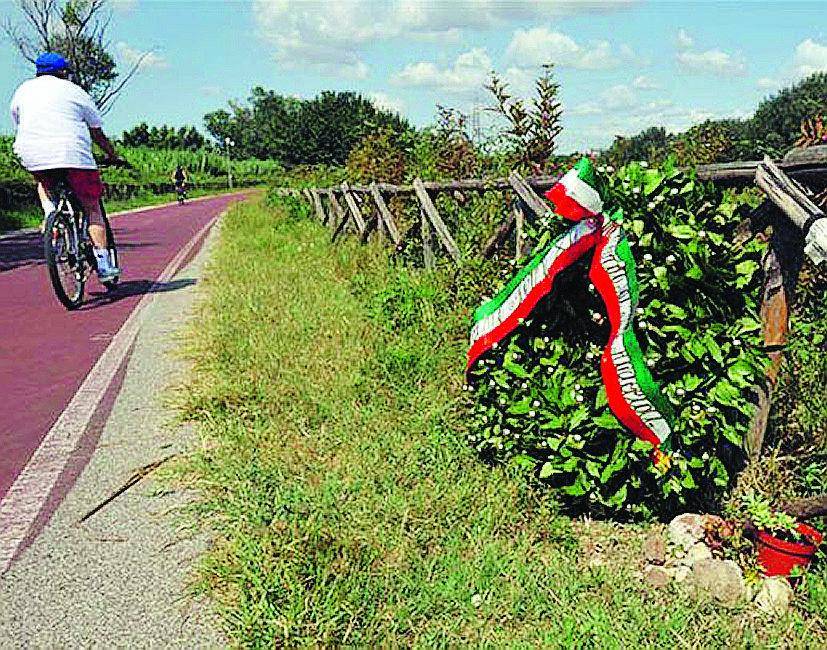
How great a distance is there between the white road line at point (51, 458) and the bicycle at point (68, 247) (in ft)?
3.83

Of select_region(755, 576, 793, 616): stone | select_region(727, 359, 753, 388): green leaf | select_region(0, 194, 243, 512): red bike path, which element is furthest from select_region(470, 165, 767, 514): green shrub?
select_region(0, 194, 243, 512): red bike path

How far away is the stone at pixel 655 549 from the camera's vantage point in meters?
3.33

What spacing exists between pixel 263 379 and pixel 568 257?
2225 millimetres

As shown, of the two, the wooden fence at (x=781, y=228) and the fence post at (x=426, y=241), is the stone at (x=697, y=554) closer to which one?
the wooden fence at (x=781, y=228)

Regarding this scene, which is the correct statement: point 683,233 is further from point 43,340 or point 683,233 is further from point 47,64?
point 47,64

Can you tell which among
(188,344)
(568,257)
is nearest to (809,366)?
(568,257)

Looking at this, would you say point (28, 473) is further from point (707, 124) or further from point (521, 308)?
point (707, 124)

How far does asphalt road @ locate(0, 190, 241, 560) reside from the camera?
4.02 m

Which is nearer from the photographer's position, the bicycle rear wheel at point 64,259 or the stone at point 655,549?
the stone at point 655,549

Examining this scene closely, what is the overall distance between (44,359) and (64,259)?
161cm

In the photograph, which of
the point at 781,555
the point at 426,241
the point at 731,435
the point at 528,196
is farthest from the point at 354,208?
the point at 781,555

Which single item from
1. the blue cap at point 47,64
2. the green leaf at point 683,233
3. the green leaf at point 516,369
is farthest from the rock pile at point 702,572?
the blue cap at point 47,64

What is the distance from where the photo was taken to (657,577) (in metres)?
3.17

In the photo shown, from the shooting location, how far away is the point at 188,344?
653cm
